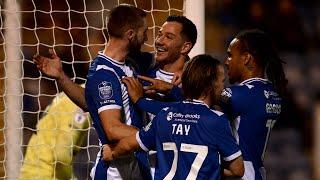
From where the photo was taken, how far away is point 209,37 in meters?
5.55

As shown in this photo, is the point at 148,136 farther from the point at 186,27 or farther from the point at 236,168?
the point at 186,27

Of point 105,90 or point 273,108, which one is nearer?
point 105,90

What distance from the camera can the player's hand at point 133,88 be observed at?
337 cm

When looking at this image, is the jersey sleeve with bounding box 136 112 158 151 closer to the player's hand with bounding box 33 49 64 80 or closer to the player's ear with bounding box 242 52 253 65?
the player's ear with bounding box 242 52 253 65

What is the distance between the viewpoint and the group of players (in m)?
3.00

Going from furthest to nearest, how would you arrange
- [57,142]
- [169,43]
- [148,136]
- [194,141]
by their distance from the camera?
[57,142] < [169,43] < [148,136] < [194,141]

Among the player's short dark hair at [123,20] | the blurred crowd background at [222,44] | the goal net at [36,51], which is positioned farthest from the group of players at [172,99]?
the blurred crowd background at [222,44]

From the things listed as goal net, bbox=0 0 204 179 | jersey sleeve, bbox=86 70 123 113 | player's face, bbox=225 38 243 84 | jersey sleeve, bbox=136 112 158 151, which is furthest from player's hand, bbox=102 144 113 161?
goal net, bbox=0 0 204 179

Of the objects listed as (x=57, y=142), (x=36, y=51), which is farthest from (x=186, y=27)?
(x=36, y=51)

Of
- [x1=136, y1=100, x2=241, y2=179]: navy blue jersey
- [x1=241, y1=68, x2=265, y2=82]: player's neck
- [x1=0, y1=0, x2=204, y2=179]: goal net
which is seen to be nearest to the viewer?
[x1=136, y1=100, x2=241, y2=179]: navy blue jersey

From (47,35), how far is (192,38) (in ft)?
5.14

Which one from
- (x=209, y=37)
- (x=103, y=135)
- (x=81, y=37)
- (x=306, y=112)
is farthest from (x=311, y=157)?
(x=103, y=135)

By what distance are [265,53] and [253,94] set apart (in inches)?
7.5

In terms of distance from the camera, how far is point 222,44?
5508mm
